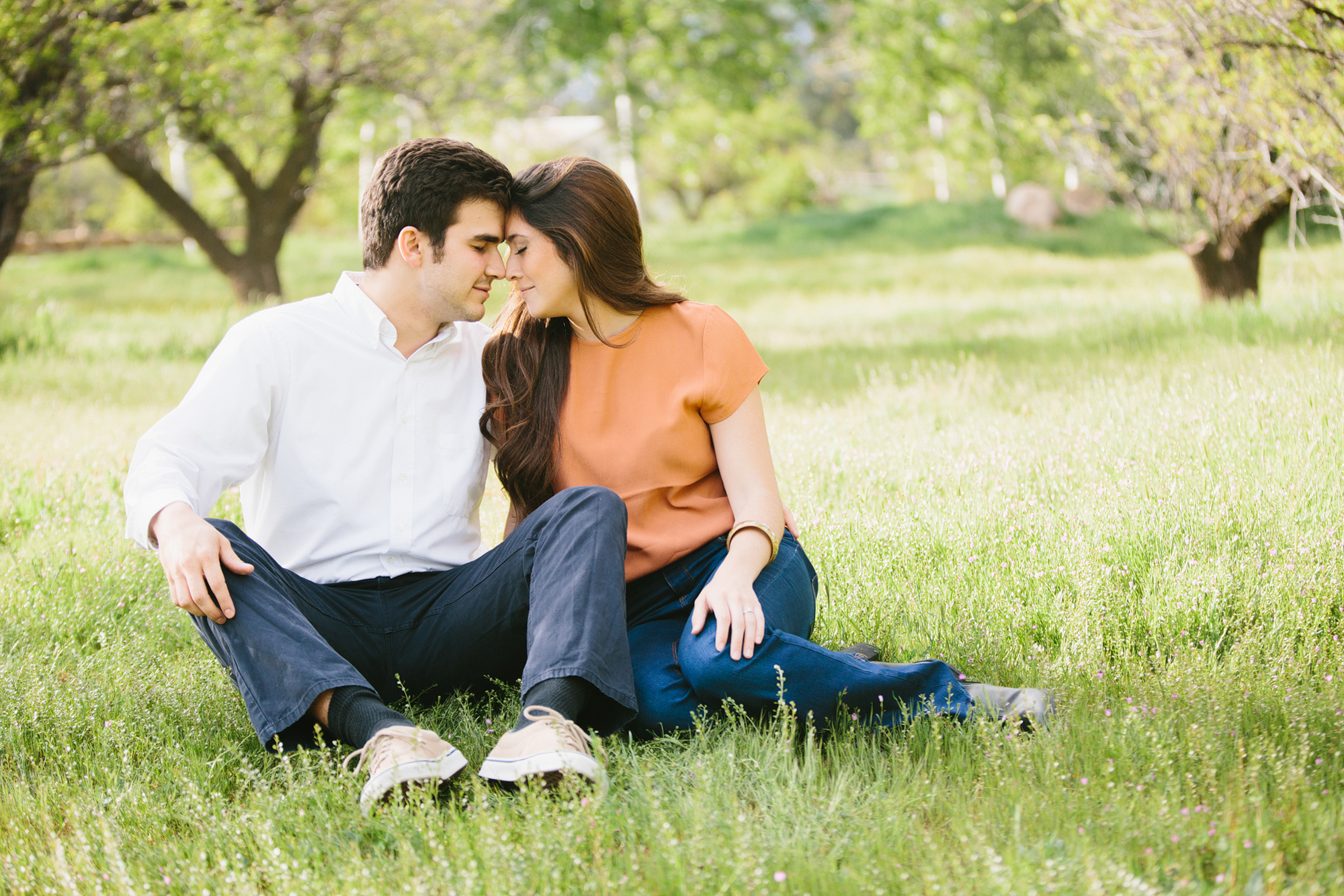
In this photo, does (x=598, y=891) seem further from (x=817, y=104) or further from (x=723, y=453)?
(x=817, y=104)

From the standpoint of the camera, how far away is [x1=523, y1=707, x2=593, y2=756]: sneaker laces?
7.48 feet

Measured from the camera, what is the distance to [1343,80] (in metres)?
5.30

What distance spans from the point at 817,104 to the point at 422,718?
60.1m

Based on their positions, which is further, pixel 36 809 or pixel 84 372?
pixel 84 372

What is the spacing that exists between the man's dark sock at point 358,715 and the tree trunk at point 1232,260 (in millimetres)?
8692

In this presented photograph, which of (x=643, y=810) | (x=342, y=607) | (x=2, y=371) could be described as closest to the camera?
(x=643, y=810)

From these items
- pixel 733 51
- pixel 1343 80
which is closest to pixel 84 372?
pixel 1343 80

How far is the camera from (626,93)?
2475cm

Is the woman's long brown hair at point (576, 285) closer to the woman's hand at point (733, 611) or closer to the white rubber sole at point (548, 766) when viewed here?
the woman's hand at point (733, 611)

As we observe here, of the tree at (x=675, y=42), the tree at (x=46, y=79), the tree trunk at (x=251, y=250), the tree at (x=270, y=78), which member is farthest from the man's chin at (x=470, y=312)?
the tree at (x=675, y=42)

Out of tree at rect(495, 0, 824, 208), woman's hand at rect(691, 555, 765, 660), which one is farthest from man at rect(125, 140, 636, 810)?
tree at rect(495, 0, 824, 208)

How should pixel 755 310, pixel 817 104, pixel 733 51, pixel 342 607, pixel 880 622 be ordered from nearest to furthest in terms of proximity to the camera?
pixel 342 607
pixel 880 622
pixel 755 310
pixel 733 51
pixel 817 104

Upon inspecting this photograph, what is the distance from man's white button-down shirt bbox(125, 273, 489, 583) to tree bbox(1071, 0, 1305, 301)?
499 cm

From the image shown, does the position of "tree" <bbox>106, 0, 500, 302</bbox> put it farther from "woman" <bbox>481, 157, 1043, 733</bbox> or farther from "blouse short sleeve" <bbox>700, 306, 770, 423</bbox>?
"blouse short sleeve" <bbox>700, 306, 770, 423</bbox>
